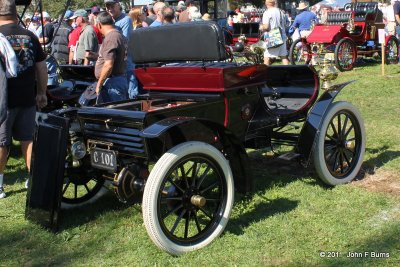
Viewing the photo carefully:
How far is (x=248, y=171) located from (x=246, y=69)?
78 centimetres

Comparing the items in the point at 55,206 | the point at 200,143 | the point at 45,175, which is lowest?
the point at 55,206

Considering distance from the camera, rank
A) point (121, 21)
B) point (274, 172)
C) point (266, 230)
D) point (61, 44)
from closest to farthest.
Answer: point (266, 230), point (274, 172), point (121, 21), point (61, 44)

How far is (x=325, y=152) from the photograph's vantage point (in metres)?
4.16

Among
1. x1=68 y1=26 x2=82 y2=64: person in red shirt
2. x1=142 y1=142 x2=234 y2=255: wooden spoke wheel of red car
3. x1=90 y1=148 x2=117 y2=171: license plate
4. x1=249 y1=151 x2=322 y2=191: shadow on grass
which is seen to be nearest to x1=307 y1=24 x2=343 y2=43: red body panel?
x1=68 y1=26 x2=82 y2=64: person in red shirt

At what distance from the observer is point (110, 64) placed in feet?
16.2

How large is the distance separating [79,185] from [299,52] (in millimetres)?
9186

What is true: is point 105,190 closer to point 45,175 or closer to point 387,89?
point 45,175

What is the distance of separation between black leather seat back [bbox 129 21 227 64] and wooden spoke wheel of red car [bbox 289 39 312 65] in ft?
25.8

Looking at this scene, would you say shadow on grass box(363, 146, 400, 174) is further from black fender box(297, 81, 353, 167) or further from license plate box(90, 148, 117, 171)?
license plate box(90, 148, 117, 171)

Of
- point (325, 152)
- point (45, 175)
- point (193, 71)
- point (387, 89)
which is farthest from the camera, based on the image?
point (387, 89)

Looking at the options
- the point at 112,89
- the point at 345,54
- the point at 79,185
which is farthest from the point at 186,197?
the point at 345,54

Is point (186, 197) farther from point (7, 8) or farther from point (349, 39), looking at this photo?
point (349, 39)

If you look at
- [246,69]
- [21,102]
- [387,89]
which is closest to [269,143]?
[246,69]

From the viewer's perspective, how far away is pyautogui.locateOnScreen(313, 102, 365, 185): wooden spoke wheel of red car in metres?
3.98
